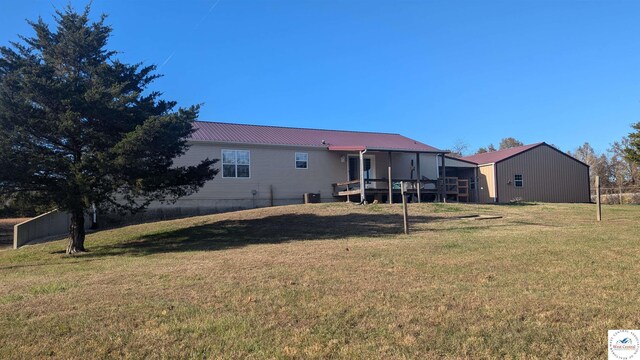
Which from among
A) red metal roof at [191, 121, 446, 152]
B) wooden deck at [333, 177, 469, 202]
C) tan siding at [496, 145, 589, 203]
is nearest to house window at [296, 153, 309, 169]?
red metal roof at [191, 121, 446, 152]

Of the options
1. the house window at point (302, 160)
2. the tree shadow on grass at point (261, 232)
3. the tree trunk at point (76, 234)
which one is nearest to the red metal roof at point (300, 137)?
the house window at point (302, 160)

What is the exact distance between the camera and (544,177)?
104 ft

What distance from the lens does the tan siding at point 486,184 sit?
1182 inches

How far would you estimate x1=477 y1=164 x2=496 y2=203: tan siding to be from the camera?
30.0 metres

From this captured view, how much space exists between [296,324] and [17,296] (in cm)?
455

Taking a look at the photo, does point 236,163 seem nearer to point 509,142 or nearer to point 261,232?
point 261,232

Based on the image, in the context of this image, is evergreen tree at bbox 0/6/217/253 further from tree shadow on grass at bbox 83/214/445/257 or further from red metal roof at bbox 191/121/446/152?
red metal roof at bbox 191/121/446/152

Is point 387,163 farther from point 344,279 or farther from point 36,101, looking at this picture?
point 344,279

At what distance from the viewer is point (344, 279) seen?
23.3ft

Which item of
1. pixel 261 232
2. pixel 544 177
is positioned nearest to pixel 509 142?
pixel 544 177

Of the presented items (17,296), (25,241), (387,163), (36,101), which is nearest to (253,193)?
(387,163)

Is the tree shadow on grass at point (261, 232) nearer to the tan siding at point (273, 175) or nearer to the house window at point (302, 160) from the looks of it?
the tan siding at point (273, 175)

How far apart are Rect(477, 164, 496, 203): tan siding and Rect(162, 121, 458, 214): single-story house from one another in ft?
15.3

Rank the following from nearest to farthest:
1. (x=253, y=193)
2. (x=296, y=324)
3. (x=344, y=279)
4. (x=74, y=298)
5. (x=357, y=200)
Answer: (x=296, y=324) → (x=74, y=298) → (x=344, y=279) → (x=253, y=193) → (x=357, y=200)
